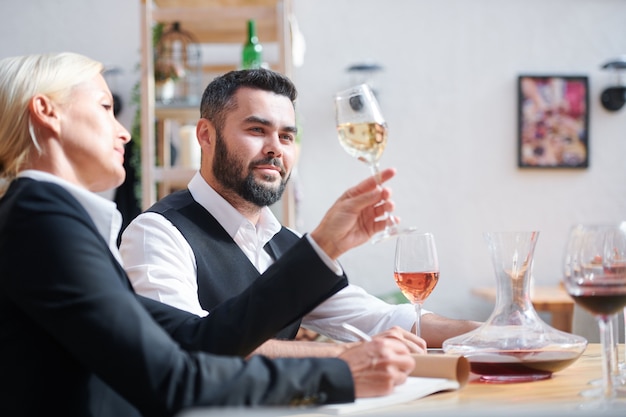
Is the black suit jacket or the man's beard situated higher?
the man's beard

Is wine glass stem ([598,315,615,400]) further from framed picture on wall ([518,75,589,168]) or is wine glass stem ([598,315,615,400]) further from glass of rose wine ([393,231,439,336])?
framed picture on wall ([518,75,589,168])

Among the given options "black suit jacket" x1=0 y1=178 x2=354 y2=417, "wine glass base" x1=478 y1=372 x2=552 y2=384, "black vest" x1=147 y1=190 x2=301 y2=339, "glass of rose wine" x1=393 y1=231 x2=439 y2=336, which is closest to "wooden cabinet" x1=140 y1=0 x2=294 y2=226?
"black vest" x1=147 y1=190 x2=301 y2=339

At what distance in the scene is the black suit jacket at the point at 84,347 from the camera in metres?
0.90

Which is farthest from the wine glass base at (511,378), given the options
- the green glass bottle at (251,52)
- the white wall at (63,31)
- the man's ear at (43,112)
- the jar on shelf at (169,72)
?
the white wall at (63,31)

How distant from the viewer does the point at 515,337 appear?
1255 mm

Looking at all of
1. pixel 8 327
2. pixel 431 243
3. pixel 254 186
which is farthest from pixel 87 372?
pixel 254 186

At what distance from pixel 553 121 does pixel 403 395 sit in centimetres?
426

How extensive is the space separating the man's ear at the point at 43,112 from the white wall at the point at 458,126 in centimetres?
378

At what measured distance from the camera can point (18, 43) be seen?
5.00 meters

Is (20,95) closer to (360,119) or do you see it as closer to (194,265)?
(360,119)

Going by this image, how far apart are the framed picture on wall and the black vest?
346 cm

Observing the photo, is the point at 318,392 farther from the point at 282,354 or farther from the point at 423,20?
the point at 423,20

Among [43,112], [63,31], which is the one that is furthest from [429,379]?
[63,31]

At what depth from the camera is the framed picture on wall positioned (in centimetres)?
495
